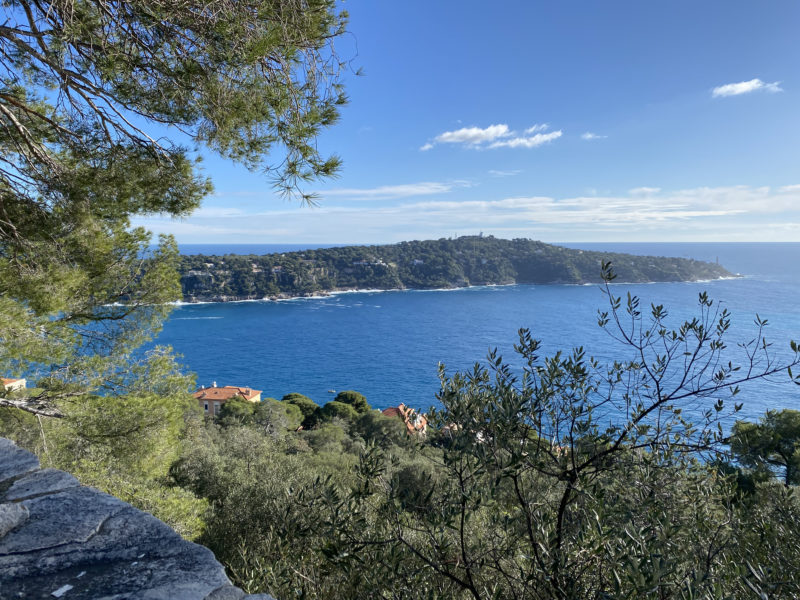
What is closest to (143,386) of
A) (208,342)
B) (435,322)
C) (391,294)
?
(208,342)

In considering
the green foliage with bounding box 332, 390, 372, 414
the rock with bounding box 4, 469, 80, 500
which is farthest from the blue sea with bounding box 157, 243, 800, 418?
the rock with bounding box 4, 469, 80, 500

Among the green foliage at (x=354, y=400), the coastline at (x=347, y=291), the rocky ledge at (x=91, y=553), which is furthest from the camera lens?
the coastline at (x=347, y=291)

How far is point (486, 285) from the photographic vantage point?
93.6 meters

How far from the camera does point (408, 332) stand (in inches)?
2297

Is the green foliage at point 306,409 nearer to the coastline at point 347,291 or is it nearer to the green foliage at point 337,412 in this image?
the green foliage at point 337,412

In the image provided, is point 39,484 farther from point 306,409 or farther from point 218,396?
point 218,396

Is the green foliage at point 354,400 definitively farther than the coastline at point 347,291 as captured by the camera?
No

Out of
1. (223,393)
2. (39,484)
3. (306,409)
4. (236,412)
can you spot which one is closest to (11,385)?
(39,484)

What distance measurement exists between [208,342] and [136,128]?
54.1 metres

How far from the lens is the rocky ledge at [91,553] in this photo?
1.47 meters

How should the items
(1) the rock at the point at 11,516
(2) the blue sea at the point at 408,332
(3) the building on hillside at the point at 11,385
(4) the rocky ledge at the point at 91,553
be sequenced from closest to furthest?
(4) the rocky ledge at the point at 91,553
(1) the rock at the point at 11,516
(3) the building on hillside at the point at 11,385
(2) the blue sea at the point at 408,332

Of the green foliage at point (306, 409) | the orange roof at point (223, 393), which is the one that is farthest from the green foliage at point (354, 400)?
the orange roof at point (223, 393)

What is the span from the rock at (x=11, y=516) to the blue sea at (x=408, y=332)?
89.6 ft

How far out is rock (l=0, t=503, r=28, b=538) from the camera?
5.91 feet
